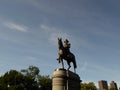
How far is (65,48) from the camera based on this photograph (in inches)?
→ 924

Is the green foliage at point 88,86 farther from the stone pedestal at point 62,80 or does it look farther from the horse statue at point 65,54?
the stone pedestal at point 62,80

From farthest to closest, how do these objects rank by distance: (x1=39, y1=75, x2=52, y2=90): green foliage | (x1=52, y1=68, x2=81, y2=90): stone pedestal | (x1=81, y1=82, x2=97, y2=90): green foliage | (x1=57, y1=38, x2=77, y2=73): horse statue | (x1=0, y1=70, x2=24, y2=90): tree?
(x1=81, y1=82, x2=97, y2=90): green foliage
(x1=39, y1=75, x2=52, y2=90): green foliage
(x1=0, y1=70, x2=24, y2=90): tree
(x1=57, y1=38, x2=77, y2=73): horse statue
(x1=52, y1=68, x2=81, y2=90): stone pedestal

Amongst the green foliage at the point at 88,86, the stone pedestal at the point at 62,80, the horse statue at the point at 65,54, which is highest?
the green foliage at the point at 88,86

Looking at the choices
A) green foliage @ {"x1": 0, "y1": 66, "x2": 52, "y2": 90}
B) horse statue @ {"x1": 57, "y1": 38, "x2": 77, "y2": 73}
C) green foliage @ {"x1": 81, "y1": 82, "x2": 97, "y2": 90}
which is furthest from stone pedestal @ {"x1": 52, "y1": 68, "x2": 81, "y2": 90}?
green foliage @ {"x1": 81, "y1": 82, "x2": 97, "y2": 90}

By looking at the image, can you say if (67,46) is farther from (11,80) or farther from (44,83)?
(44,83)

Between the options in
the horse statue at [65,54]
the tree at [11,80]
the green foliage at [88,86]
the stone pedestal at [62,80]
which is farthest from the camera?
the green foliage at [88,86]

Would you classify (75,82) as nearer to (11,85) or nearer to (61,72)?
(61,72)

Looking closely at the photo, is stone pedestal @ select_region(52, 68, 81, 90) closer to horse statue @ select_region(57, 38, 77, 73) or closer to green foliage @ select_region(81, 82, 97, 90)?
horse statue @ select_region(57, 38, 77, 73)

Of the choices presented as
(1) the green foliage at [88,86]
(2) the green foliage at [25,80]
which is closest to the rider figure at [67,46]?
(2) the green foliage at [25,80]

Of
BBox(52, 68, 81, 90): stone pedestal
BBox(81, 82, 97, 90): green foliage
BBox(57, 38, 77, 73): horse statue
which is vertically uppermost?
BBox(81, 82, 97, 90): green foliage

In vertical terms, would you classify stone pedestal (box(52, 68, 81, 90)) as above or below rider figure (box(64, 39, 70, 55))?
below

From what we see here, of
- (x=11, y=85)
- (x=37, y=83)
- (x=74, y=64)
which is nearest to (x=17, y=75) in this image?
(x=11, y=85)

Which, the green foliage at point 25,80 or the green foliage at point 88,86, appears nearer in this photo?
the green foliage at point 25,80

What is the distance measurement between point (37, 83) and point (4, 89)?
1376 cm
